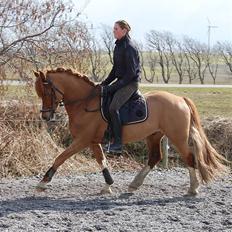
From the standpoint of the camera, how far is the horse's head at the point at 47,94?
8.95 metres

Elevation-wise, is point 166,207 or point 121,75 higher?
point 121,75

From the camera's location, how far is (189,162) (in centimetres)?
946

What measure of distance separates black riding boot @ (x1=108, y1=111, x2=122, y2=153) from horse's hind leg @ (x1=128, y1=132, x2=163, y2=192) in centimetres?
73

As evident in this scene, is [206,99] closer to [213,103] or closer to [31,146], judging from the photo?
[213,103]

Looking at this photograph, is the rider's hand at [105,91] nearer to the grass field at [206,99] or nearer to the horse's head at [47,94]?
the horse's head at [47,94]

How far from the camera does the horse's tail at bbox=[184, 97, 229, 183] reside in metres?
9.39

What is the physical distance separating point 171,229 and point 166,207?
141cm

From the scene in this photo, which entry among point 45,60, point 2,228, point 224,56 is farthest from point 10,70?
point 224,56

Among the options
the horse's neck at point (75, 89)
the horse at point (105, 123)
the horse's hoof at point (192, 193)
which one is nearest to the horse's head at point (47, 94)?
the horse at point (105, 123)

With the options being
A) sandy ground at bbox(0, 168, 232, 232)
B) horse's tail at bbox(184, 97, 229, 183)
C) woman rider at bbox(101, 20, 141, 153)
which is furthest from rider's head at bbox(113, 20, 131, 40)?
sandy ground at bbox(0, 168, 232, 232)

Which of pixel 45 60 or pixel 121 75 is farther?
pixel 45 60

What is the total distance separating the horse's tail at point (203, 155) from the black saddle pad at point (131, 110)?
2.99 feet

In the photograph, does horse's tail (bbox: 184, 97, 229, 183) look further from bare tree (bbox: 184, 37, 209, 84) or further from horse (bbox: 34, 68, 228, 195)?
bare tree (bbox: 184, 37, 209, 84)

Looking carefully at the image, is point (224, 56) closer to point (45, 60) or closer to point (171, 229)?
point (45, 60)
